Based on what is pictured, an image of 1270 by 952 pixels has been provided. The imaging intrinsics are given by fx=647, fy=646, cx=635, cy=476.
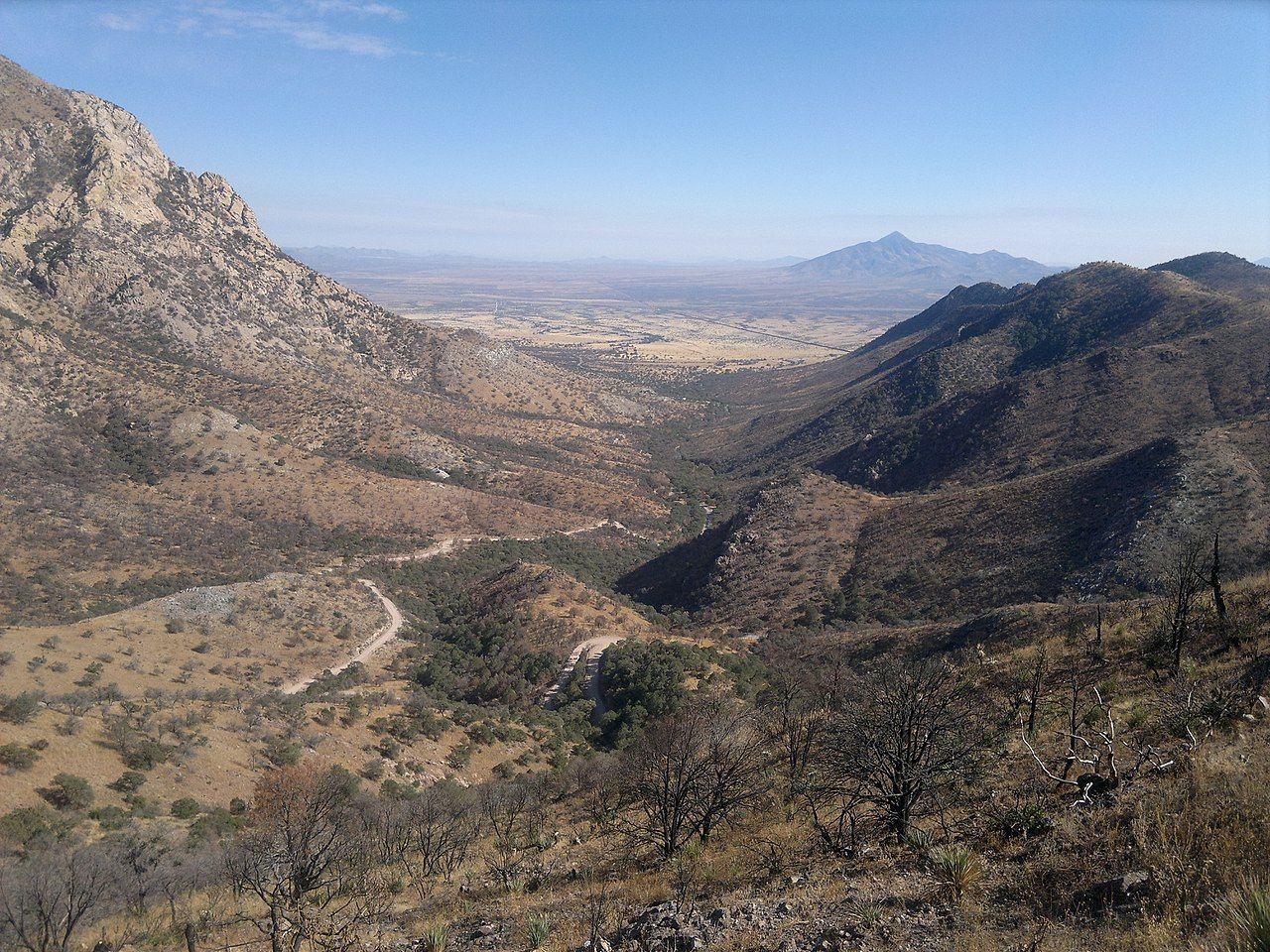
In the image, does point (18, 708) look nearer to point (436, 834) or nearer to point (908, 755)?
point (436, 834)

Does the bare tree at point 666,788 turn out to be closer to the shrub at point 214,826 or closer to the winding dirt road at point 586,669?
the shrub at point 214,826

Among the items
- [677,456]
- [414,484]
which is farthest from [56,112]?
[677,456]

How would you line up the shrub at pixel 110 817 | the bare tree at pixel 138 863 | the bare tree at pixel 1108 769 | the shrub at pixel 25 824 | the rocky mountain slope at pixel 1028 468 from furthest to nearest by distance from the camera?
the rocky mountain slope at pixel 1028 468, the shrub at pixel 110 817, the shrub at pixel 25 824, the bare tree at pixel 138 863, the bare tree at pixel 1108 769

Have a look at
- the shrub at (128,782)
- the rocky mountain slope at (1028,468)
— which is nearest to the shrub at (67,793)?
the shrub at (128,782)

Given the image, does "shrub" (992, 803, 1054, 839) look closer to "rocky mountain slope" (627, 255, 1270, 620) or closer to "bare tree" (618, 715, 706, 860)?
"bare tree" (618, 715, 706, 860)

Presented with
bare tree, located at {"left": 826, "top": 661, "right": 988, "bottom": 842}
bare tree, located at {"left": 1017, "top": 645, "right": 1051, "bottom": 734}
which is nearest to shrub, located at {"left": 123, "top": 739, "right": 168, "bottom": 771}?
bare tree, located at {"left": 826, "top": 661, "right": 988, "bottom": 842}

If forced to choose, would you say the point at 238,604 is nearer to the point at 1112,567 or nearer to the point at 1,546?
the point at 1,546

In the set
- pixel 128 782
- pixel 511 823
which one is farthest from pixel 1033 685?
pixel 128 782
